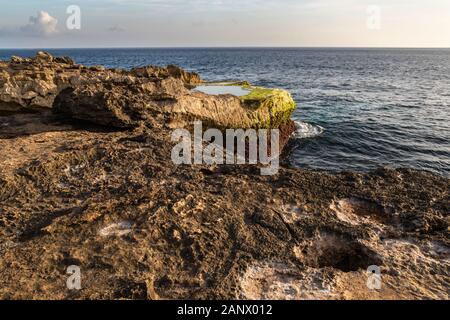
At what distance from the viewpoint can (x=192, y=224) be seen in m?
8.45

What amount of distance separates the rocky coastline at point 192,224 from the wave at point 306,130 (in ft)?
53.3

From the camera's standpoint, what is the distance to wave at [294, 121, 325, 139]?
2852 centimetres

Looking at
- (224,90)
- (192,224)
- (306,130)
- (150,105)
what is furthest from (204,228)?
(306,130)

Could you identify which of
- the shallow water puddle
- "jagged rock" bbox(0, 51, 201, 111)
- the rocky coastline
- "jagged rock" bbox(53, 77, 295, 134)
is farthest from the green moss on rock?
the rocky coastline

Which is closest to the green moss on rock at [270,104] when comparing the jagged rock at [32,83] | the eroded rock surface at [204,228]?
the jagged rock at [32,83]

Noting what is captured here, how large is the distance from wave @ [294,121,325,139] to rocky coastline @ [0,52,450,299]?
53.3ft

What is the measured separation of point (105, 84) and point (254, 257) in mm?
11382

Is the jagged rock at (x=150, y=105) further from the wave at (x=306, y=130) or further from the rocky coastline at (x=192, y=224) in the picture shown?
the wave at (x=306, y=130)

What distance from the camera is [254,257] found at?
301 inches

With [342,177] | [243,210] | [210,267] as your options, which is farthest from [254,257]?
[342,177]

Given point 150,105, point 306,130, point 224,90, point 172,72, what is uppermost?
point 172,72

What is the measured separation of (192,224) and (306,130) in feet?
76.0

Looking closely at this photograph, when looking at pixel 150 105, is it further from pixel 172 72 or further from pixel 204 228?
pixel 172 72

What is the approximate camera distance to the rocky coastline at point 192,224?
22.6ft
